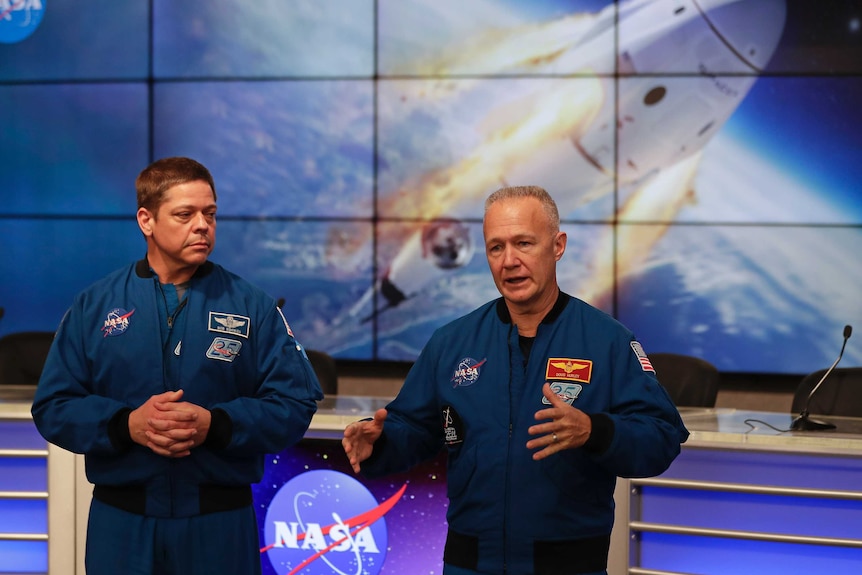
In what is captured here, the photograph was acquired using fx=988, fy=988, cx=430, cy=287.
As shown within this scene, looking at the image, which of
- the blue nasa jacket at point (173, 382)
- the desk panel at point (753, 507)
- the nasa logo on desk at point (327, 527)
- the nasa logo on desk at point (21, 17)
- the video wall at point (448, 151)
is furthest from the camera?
the nasa logo on desk at point (21, 17)

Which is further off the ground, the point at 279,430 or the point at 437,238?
the point at 437,238

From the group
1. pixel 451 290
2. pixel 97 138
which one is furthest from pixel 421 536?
pixel 97 138

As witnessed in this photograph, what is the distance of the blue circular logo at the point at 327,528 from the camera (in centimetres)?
333

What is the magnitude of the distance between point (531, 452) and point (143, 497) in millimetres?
967

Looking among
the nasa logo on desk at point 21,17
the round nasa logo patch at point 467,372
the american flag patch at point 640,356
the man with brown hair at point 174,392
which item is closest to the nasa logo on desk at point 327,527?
the man with brown hair at point 174,392

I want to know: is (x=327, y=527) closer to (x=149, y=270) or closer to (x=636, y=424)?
(x=149, y=270)

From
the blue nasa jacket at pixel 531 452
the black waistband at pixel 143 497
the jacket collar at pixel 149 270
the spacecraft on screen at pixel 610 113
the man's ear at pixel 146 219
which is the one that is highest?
the spacecraft on screen at pixel 610 113

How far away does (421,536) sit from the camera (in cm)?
330

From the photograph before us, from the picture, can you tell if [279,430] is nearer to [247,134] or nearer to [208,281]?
[208,281]

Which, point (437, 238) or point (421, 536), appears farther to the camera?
point (437, 238)

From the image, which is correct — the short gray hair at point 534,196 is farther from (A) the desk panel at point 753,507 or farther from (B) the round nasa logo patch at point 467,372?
(A) the desk panel at point 753,507

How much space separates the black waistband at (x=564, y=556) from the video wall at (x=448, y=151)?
3689mm

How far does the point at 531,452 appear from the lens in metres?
2.13

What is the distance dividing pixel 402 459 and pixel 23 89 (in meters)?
4.83
